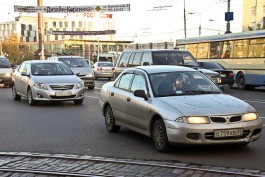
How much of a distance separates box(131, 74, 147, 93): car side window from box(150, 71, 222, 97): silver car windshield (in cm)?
20

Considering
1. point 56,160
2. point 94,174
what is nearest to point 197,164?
point 94,174

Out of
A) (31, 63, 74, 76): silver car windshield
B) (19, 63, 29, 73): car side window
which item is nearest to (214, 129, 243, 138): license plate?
(31, 63, 74, 76): silver car windshield

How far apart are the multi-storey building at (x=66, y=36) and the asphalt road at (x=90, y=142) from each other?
354 ft

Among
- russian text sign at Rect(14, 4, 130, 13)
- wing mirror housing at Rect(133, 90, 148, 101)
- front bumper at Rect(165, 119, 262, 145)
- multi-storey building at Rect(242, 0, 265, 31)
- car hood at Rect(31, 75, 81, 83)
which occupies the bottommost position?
front bumper at Rect(165, 119, 262, 145)

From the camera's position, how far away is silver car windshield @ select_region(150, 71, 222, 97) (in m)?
7.92

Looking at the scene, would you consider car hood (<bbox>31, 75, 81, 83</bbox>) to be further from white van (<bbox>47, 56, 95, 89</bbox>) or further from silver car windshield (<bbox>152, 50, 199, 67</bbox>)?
white van (<bbox>47, 56, 95, 89</bbox>)

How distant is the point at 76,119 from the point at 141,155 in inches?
185

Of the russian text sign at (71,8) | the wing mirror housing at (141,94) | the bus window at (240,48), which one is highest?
the russian text sign at (71,8)

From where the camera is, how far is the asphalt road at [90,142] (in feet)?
23.0

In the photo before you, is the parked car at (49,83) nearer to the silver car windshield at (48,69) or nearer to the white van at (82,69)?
the silver car windshield at (48,69)

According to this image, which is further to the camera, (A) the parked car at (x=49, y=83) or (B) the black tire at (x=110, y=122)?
(A) the parked car at (x=49, y=83)

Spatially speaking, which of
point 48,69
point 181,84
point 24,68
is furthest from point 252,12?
point 181,84

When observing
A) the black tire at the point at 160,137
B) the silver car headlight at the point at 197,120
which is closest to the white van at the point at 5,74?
the black tire at the point at 160,137

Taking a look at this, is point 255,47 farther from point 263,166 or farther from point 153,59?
point 263,166
